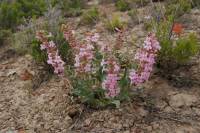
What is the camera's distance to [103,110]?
3.78m

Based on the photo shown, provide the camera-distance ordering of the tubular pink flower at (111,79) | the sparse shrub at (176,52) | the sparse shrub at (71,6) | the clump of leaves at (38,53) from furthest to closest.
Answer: the sparse shrub at (71,6)
the clump of leaves at (38,53)
the sparse shrub at (176,52)
the tubular pink flower at (111,79)

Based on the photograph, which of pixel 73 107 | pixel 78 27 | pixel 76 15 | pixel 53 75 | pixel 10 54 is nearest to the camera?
pixel 73 107

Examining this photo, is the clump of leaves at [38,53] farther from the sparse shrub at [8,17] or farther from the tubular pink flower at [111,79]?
the sparse shrub at [8,17]

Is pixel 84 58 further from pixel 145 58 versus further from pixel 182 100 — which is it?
pixel 182 100

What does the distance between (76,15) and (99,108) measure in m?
3.08

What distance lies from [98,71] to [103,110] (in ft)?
1.18

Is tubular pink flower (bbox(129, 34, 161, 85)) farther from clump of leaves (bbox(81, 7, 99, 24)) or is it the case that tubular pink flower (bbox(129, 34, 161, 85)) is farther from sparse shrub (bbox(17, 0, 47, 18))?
sparse shrub (bbox(17, 0, 47, 18))

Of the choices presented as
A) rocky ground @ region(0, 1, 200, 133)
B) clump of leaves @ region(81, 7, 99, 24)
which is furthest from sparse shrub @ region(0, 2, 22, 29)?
rocky ground @ region(0, 1, 200, 133)

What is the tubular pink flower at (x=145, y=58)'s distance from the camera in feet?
11.1

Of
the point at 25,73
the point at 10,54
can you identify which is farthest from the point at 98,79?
the point at 10,54

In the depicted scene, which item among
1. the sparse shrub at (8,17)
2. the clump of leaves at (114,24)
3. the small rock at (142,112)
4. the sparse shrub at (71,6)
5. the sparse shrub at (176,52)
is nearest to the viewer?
the small rock at (142,112)

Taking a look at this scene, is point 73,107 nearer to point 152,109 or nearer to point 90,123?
point 90,123

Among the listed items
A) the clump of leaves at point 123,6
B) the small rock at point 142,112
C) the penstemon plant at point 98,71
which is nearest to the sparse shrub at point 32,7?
the clump of leaves at point 123,6

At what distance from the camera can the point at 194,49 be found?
4.04m
